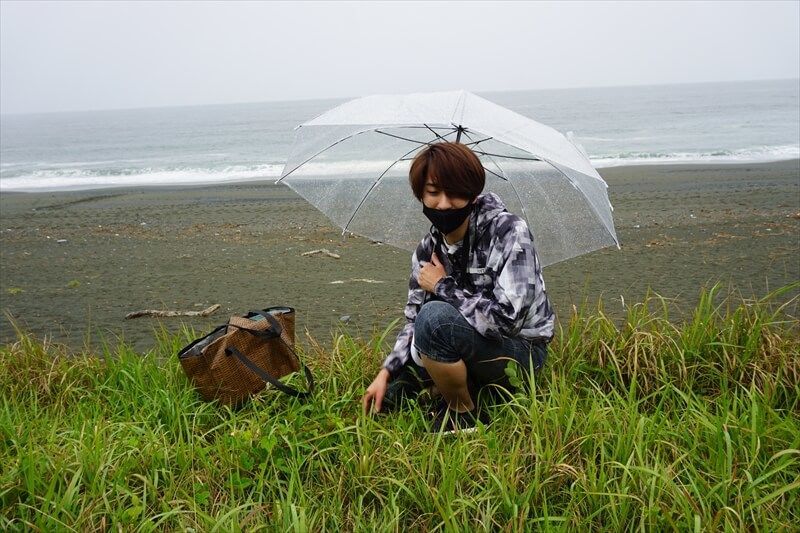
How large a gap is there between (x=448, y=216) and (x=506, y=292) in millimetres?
393

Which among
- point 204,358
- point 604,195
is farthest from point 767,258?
point 204,358

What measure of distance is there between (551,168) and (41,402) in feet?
9.60

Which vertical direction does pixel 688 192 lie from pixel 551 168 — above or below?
below

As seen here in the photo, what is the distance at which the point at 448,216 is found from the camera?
8.75 feet

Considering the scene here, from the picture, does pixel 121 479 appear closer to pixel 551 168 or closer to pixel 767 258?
pixel 551 168

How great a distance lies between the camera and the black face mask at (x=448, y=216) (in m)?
2.66

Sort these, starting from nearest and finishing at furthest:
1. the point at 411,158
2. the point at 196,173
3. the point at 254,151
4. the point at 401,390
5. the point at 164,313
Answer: the point at 401,390
the point at 411,158
the point at 164,313
the point at 196,173
the point at 254,151

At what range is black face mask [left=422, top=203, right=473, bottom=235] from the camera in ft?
8.72

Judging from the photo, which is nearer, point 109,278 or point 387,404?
point 387,404

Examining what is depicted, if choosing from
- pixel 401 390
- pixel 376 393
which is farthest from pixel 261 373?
pixel 401 390

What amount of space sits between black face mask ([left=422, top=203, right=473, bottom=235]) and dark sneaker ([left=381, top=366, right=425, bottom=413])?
0.73 metres

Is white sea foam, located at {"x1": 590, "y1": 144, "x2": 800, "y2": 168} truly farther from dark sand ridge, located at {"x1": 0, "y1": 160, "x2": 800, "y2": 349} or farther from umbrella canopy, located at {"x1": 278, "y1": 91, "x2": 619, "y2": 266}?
umbrella canopy, located at {"x1": 278, "y1": 91, "x2": 619, "y2": 266}

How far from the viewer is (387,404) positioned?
303cm

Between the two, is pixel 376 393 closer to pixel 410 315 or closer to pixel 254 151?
pixel 410 315
